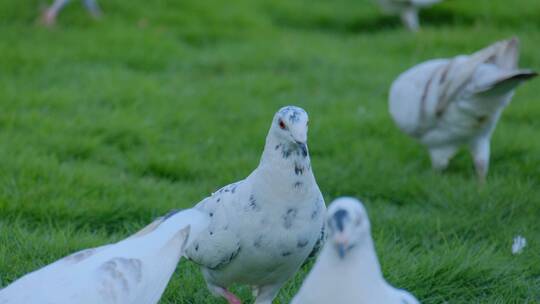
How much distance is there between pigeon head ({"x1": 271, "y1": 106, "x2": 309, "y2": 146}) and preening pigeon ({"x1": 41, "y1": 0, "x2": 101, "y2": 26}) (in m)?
5.39

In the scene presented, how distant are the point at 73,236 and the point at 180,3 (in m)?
5.07

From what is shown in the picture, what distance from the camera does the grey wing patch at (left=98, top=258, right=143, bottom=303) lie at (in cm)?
277

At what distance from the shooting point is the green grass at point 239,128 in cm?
427

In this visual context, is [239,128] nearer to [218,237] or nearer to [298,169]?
[218,237]

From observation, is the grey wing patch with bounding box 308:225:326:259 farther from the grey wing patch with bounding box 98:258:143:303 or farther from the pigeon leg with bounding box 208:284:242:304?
the grey wing patch with bounding box 98:258:143:303

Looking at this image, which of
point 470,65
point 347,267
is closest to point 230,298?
point 347,267

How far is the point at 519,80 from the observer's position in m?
4.75

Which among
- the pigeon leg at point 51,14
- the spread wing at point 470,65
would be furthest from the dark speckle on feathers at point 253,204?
the pigeon leg at point 51,14

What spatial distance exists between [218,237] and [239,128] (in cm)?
301

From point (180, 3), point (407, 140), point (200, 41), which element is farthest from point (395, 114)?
point (180, 3)

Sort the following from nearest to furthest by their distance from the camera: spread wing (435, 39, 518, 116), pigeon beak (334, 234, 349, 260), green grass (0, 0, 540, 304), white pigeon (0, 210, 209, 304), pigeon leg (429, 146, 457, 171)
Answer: pigeon beak (334, 234, 349, 260) < white pigeon (0, 210, 209, 304) < green grass (0, 0, 540, 304) < spread wing (435, 39, 518, 116) < pigeon leg (429, 146, 457, 171)

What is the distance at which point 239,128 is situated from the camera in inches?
250

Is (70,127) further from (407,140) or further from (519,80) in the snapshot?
(519,80)

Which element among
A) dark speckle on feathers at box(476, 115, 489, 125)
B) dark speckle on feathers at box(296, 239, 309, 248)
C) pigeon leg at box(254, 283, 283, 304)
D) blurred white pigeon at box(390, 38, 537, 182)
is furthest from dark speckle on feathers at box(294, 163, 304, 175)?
dark speckle on feathers at box(476, 115, 489, 125)
